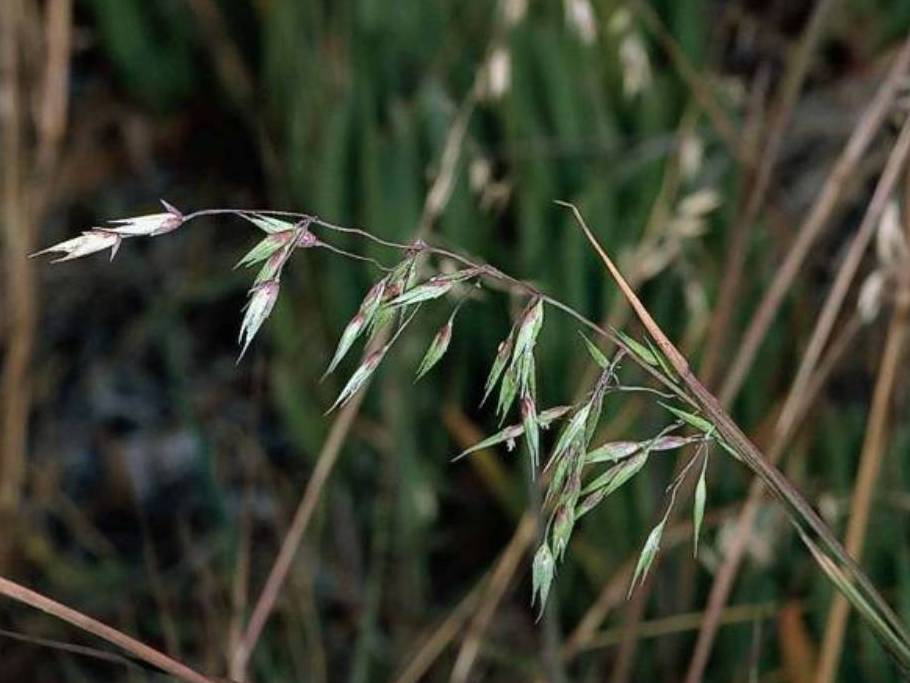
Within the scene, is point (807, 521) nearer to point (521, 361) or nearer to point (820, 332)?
point (521, 361)

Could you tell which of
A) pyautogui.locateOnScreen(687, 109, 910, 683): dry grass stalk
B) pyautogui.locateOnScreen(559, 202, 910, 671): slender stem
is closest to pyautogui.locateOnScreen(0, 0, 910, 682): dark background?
pyautogui.locateOnScreen(687, 109, 910, 683): dry grass stalk

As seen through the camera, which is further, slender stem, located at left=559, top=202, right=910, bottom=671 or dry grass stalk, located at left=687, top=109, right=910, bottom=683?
dry grass stalk, located at left=687, top=109, right=910, bottom=683

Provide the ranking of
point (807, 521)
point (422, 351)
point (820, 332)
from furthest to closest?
point (422, 351) < point (820, 332) < point (807, 521)

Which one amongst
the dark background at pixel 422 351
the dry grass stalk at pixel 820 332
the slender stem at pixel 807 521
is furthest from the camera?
the dark background at pixel 422 351

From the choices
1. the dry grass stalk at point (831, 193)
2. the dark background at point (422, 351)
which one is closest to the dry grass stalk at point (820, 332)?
the dry grass stalk at point (831, 193)

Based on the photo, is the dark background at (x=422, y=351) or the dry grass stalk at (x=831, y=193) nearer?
the dry grass stalk at (x=831, y=193)

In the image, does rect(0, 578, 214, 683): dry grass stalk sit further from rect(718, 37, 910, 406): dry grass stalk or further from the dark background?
the dark background

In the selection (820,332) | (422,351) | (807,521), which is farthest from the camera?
(422,351)

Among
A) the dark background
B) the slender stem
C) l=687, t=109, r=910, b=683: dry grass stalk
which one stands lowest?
the dark background

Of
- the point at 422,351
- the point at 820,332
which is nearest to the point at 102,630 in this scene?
the point at 820,332

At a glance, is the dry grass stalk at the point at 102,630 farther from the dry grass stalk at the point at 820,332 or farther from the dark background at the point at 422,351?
the dark background at the point at 422,351

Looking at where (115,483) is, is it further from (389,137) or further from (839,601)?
(839,601)

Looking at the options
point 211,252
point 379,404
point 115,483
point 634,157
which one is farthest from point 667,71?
point 115,483
